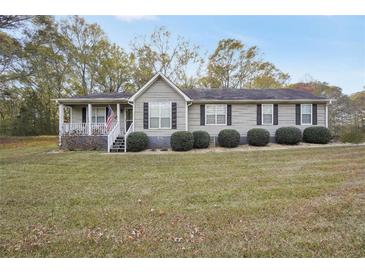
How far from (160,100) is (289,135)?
812 centimetres

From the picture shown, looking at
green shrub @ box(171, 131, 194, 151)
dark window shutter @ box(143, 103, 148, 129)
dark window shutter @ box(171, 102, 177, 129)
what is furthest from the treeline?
green shrub @ box(171, 131, 194, 151)

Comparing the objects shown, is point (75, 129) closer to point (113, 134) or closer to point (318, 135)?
point (113, 134)

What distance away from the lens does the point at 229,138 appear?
45.2ft

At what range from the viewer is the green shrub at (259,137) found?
13977 millimetres

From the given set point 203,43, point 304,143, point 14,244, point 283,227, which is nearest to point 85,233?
point 14,244

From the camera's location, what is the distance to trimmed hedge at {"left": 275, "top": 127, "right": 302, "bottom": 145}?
14.2 m

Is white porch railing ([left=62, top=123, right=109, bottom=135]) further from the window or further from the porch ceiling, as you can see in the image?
the window

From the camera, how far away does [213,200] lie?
15.1ft

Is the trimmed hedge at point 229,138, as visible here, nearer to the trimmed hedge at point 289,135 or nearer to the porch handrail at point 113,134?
the trimmed hedge at point 289,135

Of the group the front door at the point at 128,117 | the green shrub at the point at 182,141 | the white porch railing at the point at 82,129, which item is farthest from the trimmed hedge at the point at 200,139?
the white porch railing at the point at 82,129

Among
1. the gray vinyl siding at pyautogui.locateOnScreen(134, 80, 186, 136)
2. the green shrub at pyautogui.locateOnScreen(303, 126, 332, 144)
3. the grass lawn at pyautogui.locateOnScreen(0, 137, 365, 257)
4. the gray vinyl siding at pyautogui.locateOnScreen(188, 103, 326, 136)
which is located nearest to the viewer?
the grass lawn at pyautogui.locateOnScreen(0, 137, 365, 257)

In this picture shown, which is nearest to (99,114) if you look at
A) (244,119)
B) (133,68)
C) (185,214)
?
(244,119)

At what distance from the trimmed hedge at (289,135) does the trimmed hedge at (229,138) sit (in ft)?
8.96

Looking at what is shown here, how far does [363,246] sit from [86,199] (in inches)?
181
